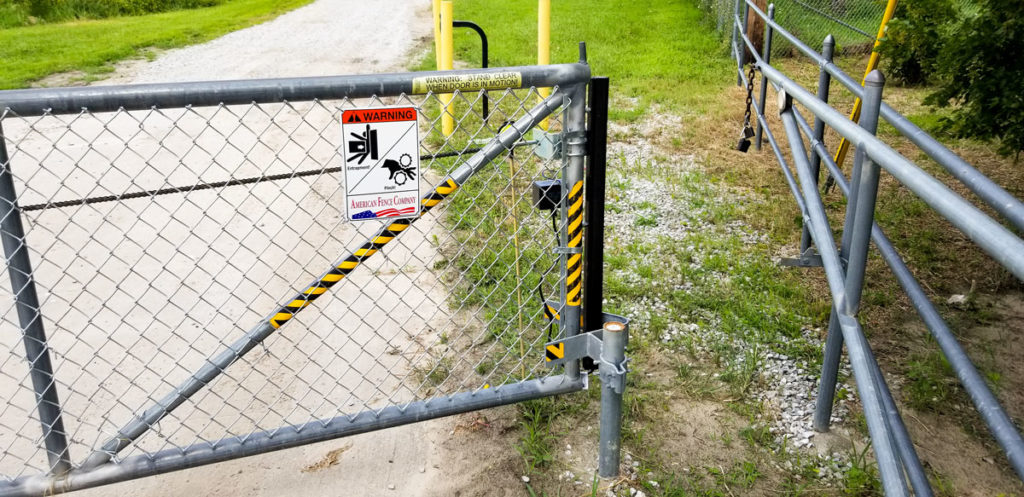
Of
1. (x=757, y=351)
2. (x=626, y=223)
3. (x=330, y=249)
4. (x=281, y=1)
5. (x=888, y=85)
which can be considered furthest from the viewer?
(x=281, y=1)

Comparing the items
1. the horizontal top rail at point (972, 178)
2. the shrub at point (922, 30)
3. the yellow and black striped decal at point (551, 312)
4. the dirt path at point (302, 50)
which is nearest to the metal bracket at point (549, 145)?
the yellow and black striped decal at point (551, 312)

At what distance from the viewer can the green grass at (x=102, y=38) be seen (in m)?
11.0

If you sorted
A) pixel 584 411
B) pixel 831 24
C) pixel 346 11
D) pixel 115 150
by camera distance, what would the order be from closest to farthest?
pixel 584 411
pixel 115 150
pixel 831 24
pixel 346 11

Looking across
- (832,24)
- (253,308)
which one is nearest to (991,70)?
(253,308)

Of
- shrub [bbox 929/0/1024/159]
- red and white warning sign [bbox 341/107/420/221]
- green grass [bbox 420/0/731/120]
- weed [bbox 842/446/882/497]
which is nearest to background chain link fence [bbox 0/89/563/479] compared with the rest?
red and white warning sign [bbox 341/107/420/221]

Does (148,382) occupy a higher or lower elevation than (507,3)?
lower

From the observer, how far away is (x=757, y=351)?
13.8 ft

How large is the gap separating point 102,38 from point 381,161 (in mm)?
13367

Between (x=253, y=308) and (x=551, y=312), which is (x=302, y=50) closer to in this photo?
(x=253, y=308)

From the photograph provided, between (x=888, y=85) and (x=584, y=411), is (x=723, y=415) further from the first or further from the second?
(x=888, y=85)

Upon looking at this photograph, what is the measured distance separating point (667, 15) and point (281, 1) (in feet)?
33.2

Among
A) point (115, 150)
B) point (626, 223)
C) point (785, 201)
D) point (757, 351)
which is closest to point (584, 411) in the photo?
point (757, 351)

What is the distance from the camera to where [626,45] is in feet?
44.0

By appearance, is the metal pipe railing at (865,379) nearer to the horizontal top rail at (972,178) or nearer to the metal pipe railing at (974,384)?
the metal pipe railing at (974,384)
